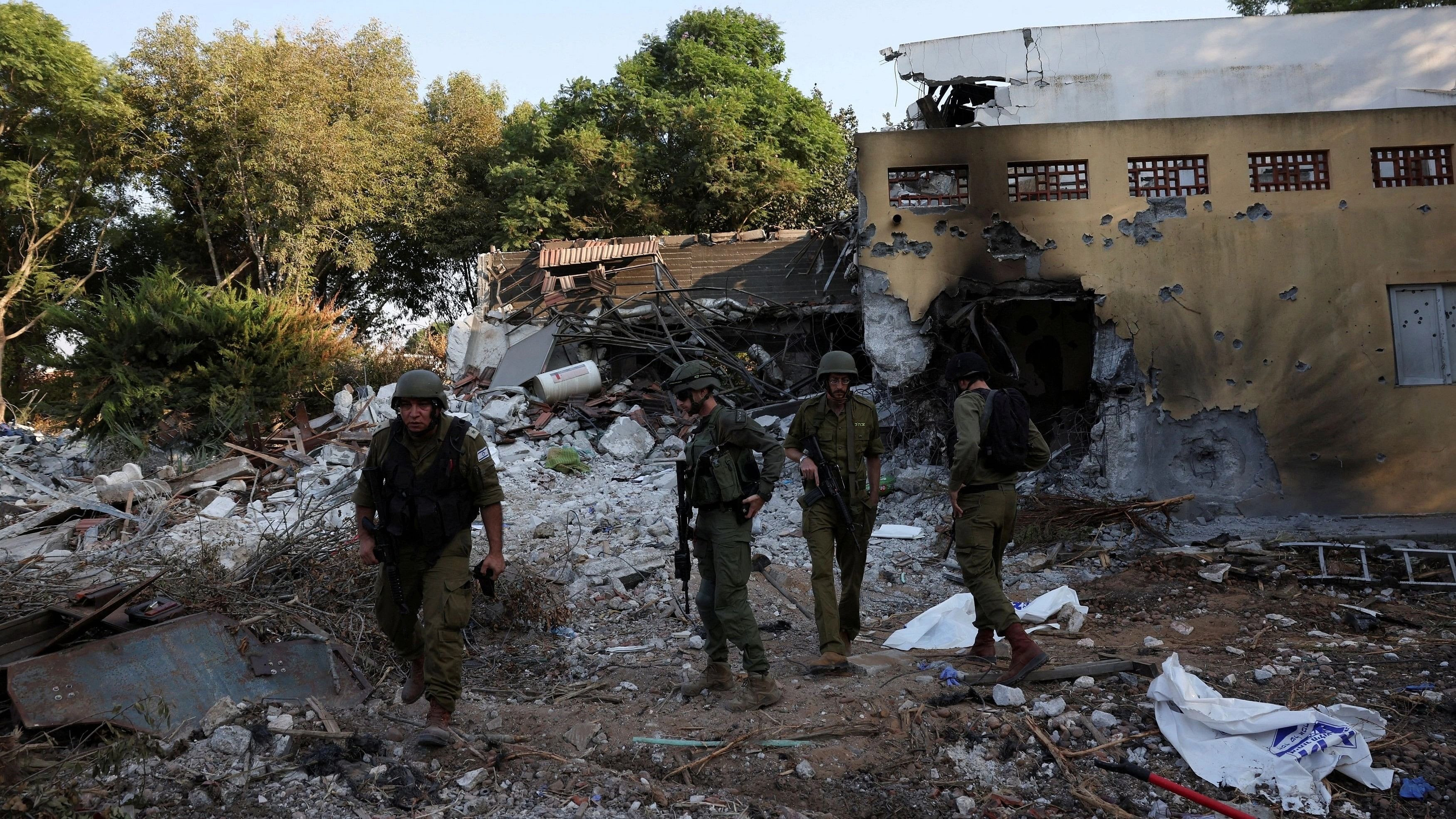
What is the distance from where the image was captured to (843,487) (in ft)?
14.9

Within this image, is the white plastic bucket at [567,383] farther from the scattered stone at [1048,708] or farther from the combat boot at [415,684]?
the scattered stone at [1048,708]

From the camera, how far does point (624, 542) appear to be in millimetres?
7656

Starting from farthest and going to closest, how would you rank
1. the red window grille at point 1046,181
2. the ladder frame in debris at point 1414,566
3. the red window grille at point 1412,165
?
the red window grille at point 1046,181, the red window grille at point 1412,165, the ladder frame in debris at point 1414,566

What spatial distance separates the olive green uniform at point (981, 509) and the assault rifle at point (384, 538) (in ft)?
8.02

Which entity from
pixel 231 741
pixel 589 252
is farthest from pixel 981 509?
pixel 589 252

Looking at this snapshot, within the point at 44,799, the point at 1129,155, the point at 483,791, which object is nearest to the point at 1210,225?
the point at 1129,155

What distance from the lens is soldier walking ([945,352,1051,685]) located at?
4.30 meters

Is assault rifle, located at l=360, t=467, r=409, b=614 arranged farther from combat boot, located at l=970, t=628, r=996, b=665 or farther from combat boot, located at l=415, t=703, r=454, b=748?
combat boot, located at l=970, t=628, r=996, b=665

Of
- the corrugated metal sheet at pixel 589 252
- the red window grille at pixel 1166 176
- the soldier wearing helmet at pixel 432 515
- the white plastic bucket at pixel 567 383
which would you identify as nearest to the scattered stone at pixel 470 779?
the soldier wearing helmet at pixel 432 515

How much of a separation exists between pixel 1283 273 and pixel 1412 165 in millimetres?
1439

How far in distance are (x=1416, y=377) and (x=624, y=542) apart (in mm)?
6588

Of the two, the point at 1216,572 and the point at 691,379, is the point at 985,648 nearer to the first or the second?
the point at 691,379

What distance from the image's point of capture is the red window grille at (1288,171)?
7.79m

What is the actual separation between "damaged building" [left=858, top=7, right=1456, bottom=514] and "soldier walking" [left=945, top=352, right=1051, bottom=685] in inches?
144
